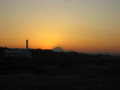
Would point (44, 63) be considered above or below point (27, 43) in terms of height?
below

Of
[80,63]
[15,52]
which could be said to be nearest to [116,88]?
[80,63]

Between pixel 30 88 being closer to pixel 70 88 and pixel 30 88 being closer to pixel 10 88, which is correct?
pixel 10 88

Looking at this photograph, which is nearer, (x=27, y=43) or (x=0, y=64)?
(x=0, y=64)

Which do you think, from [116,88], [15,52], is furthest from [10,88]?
[15,52]

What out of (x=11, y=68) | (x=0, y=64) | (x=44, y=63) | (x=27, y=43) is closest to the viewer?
(x=11, y=68)

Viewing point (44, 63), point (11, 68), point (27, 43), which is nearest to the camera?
point (11, 68)

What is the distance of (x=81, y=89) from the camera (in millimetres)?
23906

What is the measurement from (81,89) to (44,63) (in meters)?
35.9

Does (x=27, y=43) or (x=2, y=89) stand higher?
(x=27, y=43)

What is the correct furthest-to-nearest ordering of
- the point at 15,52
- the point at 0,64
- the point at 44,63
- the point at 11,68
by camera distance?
the point at 15,52
the point at 44,63
the point at 0,64
the point at 11,68

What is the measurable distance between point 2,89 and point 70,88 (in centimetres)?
601

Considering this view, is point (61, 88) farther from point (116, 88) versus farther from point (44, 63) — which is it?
point (44, 63)

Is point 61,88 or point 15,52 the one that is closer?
point 61,88

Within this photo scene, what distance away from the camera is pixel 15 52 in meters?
92.4
